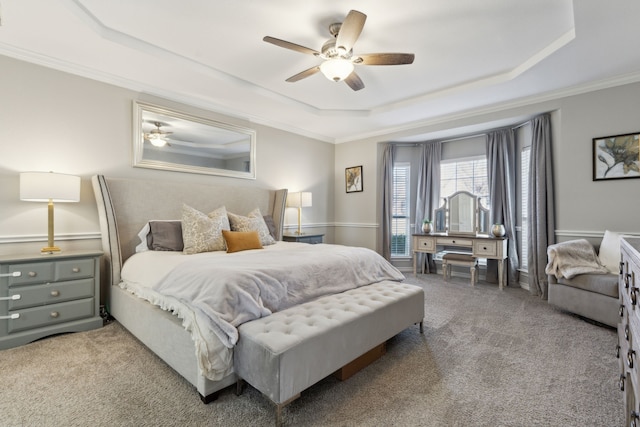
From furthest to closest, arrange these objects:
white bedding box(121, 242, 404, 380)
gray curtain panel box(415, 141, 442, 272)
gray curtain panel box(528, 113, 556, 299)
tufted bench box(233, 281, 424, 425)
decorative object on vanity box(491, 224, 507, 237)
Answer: gray curtain panel box(415, 141, 442, 272) < decorative object on vanity box(491, 224, 507, 237) < gray curtain panel box(528, 113, 556, 299) < white bedding box(121, 242, 404, 380) < tufted bench box(233, 281, 424, 425)

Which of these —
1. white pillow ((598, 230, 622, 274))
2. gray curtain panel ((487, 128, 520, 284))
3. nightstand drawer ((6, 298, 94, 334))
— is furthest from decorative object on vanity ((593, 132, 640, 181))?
nightstand drawer ((6, 298, 94, 334))

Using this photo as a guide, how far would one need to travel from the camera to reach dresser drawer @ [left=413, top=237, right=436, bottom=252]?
5090 mm

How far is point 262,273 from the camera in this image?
212 centimetres

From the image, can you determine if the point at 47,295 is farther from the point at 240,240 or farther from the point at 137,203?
the point at 240,240

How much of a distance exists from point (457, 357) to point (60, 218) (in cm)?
400

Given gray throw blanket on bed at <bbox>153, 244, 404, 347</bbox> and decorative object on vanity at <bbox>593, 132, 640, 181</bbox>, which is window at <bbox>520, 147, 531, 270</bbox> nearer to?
decorative object on vanity at <bbox>593, 132, 640, 181</bbox>

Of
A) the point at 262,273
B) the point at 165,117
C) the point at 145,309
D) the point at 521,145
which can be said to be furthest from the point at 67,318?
the point at 521,145

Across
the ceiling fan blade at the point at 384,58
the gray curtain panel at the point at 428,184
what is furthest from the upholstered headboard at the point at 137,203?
the gray curtain panel at the point at 428,184

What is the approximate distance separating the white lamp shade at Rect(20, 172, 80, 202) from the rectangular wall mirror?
87 centimetres

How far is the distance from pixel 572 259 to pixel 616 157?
132 cm

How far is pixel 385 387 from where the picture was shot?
1.96m

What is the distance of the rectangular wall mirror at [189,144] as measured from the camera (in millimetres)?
3590

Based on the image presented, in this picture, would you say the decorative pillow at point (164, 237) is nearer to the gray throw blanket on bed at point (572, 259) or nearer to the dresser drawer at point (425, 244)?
the dresser drawer at point (425, 244)

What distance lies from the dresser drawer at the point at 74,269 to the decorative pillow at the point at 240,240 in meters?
1.28
